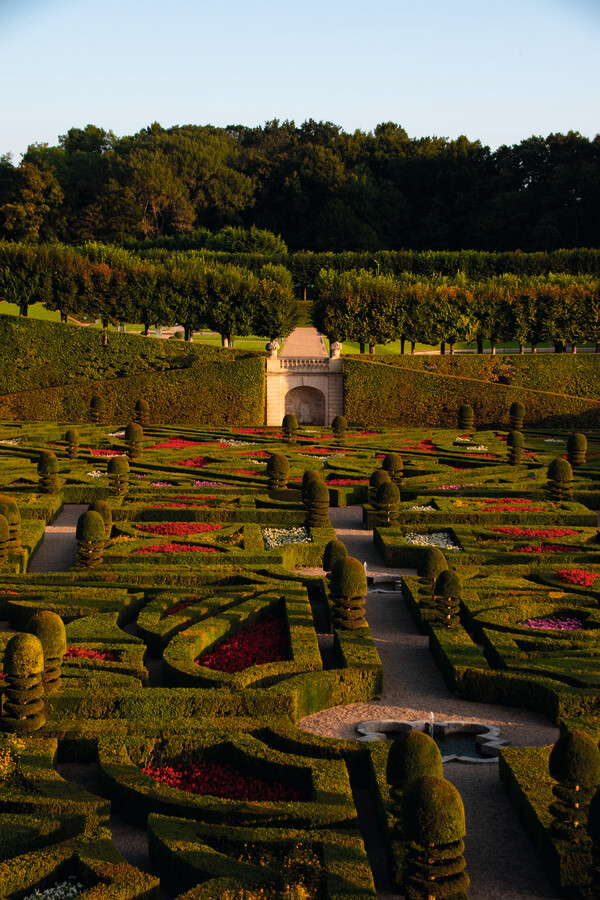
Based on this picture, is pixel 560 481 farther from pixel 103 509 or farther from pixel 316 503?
pixel 103 509

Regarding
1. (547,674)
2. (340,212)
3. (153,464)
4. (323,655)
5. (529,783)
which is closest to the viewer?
(529,783)

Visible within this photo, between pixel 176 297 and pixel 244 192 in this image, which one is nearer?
pixel 176 297

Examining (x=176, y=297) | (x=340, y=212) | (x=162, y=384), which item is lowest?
(x=162, y=384)

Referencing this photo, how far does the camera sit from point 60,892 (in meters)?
7.96

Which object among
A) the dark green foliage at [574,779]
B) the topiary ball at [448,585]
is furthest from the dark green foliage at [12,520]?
the dark green foliage at [574,779]

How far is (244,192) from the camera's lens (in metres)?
89.6

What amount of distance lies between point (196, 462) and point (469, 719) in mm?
18497

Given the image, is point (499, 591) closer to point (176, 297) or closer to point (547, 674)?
point (547, 674)

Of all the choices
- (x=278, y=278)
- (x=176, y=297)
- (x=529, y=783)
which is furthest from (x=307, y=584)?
(x=278, y=278)

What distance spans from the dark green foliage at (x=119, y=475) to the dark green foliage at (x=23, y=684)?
42.5 feet

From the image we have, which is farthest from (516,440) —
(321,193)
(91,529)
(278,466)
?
(321,193)

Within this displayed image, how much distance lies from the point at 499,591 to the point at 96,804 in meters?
8.82

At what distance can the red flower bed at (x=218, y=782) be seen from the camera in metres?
9.68

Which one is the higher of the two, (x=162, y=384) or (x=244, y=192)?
(x=244, y=192)
